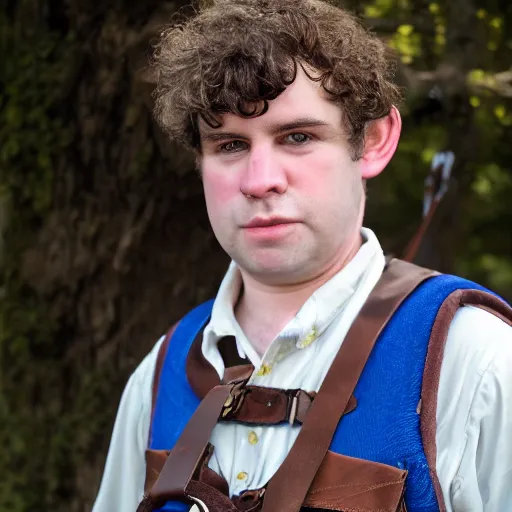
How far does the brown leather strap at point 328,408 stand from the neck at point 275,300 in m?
0.14

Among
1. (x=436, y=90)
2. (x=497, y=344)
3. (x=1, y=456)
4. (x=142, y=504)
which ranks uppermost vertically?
(x=436, y=90)

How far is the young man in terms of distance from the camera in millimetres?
1702

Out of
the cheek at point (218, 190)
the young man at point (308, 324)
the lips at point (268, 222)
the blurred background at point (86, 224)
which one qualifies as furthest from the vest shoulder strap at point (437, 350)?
the blurred background at point (86, 224)

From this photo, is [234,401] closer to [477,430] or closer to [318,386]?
[318,386]

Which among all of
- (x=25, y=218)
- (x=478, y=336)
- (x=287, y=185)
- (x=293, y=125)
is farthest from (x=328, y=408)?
(x=25, y=218)

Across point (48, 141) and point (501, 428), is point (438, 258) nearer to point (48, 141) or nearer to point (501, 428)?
point (48, 141)

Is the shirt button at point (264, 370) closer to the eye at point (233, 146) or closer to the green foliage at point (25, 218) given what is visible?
the eye at point (233, 146)

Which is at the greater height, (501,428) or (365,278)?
(365,278)

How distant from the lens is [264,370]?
6.35 ft

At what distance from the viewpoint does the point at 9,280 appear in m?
3.31

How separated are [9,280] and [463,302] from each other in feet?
6.44

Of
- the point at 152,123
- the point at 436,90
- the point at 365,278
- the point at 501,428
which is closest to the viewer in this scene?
the point at 501,428

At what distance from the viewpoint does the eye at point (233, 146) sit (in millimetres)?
1934

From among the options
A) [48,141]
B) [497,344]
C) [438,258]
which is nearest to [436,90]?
[438,258]
